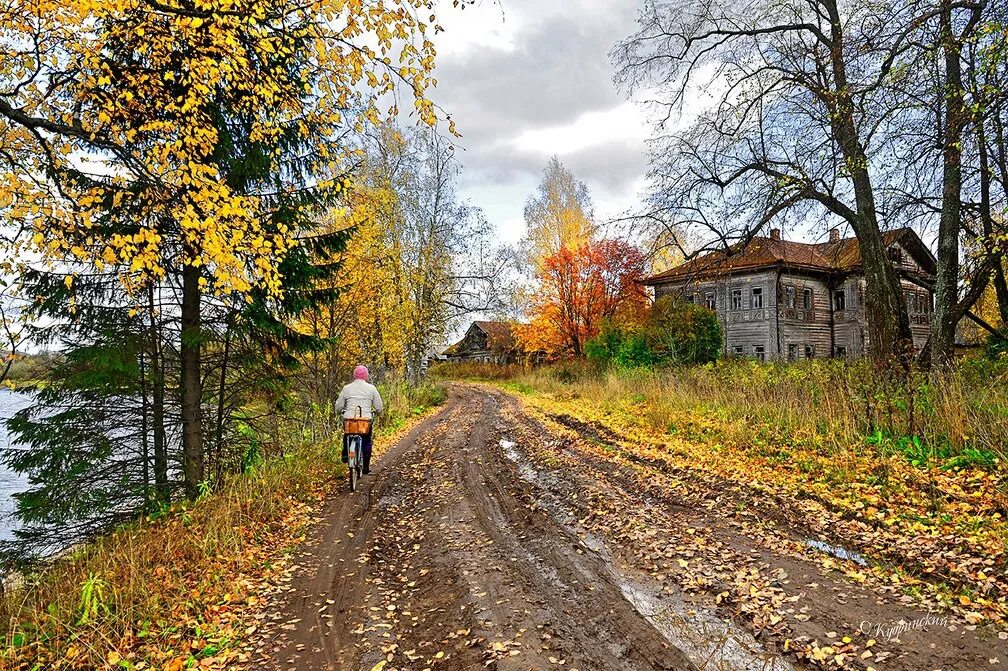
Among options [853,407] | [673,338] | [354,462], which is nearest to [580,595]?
[354,462]

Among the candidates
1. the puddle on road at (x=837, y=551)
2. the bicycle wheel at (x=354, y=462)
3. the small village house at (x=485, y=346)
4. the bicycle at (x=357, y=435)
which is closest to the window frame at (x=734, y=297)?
the small village house at (x=485, y=346)

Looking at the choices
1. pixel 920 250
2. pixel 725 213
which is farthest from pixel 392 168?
pixel 920 250

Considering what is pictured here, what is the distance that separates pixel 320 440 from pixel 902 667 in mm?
11354

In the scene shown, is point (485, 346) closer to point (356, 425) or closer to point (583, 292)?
point (583, 292)

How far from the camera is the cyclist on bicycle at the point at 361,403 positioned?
8891 mm

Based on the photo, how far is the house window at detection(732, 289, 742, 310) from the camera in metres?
31.2

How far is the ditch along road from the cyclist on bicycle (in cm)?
142

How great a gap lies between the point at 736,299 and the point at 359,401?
27776mm


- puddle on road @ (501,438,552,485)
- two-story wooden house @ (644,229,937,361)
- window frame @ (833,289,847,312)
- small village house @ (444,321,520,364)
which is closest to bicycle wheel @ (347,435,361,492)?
puddle on road @ (501,438,552,485)

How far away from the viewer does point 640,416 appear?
13289 mm

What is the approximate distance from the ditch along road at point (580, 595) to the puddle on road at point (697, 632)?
0.01 meters

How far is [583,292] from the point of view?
28.8 metres

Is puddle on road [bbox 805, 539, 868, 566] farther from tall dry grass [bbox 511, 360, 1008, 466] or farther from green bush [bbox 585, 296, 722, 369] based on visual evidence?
green bush [bbox 585, 296, 722, 369]

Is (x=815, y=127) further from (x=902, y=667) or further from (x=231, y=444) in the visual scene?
(x=231, y=444)
